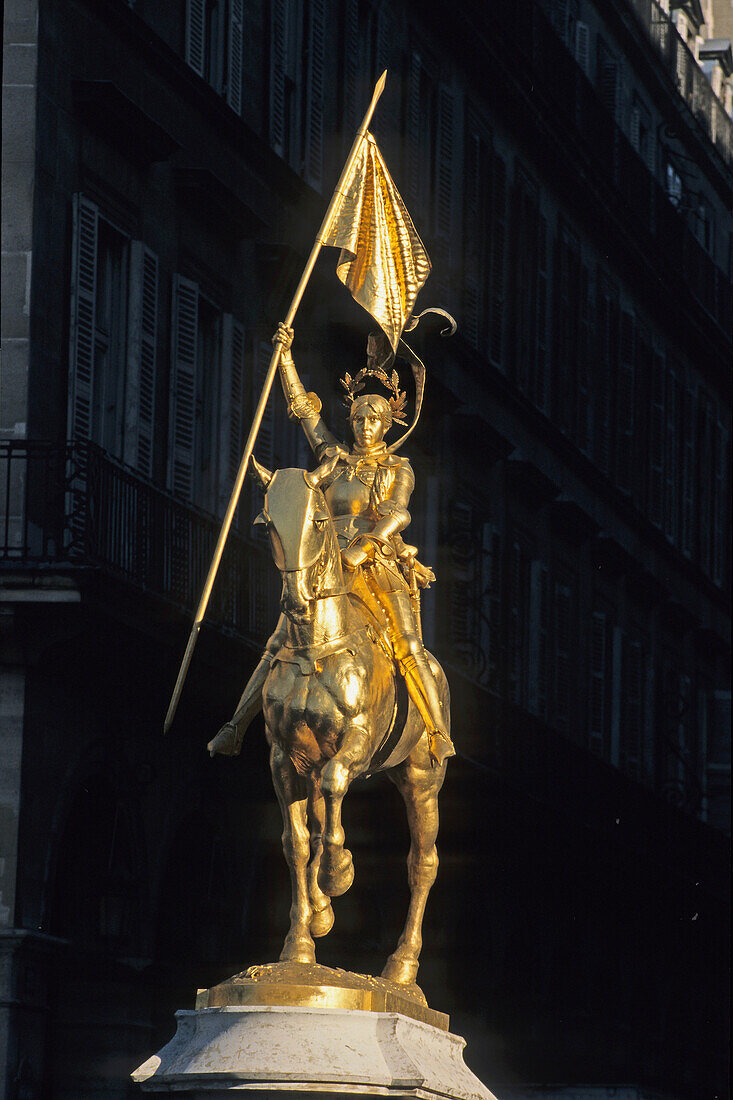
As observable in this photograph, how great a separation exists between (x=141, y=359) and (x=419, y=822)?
9124 millimetres

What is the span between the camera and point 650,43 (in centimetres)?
4512

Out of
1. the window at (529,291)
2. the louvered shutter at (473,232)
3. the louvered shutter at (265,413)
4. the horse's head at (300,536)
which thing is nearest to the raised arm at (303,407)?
the horse's head at (300,536)

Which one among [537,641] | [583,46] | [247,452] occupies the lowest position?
[247,452]

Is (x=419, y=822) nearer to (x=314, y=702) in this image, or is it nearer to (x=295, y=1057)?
(x=314, y=702)

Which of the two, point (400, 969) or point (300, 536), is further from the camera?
point (400, 969)

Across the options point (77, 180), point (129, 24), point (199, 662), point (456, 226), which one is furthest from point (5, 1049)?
point (456, 226)

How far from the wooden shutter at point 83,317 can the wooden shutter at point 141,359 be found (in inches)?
24.2

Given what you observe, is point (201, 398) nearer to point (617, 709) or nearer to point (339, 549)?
point (339, 549)

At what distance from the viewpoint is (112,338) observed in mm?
23812

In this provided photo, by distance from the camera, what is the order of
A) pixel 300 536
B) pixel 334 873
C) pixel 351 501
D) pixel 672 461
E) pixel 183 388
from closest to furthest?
pixel 300 536 < pixel 334 873 < pixel 351 501 < pixel 183 388 < pixel 672 461

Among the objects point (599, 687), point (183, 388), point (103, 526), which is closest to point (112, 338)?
point (183, 388)

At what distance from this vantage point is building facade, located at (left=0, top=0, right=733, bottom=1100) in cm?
2219

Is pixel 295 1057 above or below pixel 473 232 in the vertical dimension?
below

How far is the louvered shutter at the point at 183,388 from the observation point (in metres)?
24.9
